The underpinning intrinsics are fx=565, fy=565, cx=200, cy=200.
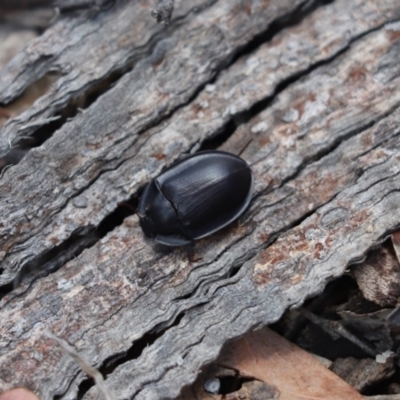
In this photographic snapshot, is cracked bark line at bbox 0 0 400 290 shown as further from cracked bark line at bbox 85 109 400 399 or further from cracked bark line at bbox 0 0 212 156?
cracked bark line at bbox 85 109 400 399

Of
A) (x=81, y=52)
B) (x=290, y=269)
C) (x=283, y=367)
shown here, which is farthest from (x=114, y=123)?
(x=283, y=367)

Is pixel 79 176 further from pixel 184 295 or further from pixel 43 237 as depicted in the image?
pixel 184 295

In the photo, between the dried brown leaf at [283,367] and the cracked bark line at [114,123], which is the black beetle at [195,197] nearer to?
the cracked bark line at [114,123]

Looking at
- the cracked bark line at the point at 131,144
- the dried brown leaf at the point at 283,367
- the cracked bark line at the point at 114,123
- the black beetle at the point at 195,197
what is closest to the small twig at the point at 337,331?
the dried brown leaf at the point at 283,367

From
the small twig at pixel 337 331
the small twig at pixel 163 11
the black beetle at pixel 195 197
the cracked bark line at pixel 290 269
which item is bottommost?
the small twig at pixel 337 331

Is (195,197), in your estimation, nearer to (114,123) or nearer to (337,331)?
(114,123)

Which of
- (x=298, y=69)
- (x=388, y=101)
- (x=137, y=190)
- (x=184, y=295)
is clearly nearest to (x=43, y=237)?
(x=137, y=190)

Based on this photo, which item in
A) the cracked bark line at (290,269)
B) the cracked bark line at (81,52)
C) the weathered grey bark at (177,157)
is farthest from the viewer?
the cracked bark line at (81,52)
